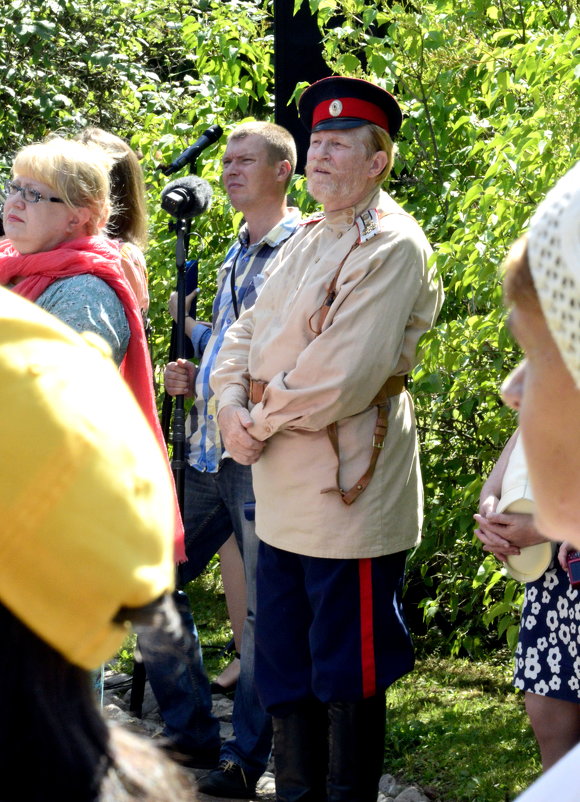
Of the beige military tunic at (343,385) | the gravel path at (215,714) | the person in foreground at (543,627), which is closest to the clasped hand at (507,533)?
the person in foreground at (543,627)

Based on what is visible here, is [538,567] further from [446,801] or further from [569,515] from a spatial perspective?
[569,515]

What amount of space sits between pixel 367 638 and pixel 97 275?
133 centimetres

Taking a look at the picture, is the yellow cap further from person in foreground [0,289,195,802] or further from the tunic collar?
the tunic collar

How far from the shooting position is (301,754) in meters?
3.39

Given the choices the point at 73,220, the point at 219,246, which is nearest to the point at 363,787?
the point at 73,220

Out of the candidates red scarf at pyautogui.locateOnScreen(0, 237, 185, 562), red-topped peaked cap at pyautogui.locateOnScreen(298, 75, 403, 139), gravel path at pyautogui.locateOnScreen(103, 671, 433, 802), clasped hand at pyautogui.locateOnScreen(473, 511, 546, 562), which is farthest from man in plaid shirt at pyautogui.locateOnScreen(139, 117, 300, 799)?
clasped hand at pyautogui.locateOnScreen(473, 511, 546, 562)

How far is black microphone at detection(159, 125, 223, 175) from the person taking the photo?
4743mm

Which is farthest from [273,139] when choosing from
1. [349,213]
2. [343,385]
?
[343,385]

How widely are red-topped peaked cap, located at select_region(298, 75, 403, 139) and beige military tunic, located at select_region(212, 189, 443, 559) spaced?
274 mm

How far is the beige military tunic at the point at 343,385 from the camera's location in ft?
10.6

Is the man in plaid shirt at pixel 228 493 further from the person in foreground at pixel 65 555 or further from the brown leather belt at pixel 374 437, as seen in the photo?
the person in foreground at pixel 65 555

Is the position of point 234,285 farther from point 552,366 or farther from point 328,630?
point 552,366

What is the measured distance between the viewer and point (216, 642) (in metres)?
5.76

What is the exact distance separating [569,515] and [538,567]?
190 centimetres
